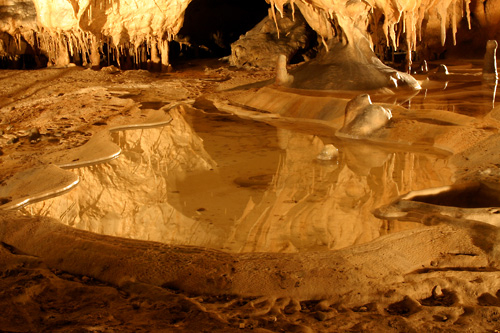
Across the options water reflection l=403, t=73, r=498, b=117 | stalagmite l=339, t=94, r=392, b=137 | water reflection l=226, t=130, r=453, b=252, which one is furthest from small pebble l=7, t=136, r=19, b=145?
water reflection l=403, t=73, r=498, b=117

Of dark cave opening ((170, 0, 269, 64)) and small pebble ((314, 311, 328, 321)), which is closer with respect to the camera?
small pebble ((314, 311, 328, 321))

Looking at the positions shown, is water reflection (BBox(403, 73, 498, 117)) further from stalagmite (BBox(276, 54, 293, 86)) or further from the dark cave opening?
the dark cave opening

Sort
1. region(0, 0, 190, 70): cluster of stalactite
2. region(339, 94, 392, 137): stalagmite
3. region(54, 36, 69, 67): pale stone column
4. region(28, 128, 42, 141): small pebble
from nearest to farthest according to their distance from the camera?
region(339, 94, 392, 137): stalagmite, region(28, 128, 42, 141): small pebble, region(0, 0, 190, 70): cluster of stalactite, region(54, 36, 69, 67): pale stone column

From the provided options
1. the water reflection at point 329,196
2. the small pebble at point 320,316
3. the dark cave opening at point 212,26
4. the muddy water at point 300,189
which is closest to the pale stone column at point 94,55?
the dark cave opening at point 212,26

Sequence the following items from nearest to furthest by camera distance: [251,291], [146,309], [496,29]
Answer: [146,309], [251,291], [496,29]

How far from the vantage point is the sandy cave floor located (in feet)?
8.89

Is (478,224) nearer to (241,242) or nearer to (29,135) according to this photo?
(241,242)

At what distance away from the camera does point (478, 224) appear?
383 centimetres

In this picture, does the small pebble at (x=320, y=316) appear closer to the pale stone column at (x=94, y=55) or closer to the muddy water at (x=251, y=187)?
the muddy water at (x=251, y=187)

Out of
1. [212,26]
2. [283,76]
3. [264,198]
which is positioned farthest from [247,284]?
[212,26]

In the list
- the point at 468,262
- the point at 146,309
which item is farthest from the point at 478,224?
the point at 146,309

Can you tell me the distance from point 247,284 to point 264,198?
210 cm

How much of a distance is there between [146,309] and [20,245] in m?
1.65

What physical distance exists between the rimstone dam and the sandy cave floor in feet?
0.04
